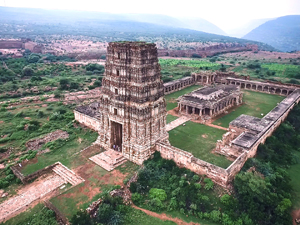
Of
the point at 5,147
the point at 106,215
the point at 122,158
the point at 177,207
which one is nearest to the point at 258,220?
the point at 177,207

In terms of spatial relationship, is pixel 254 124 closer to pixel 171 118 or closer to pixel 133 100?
pixel 171 118

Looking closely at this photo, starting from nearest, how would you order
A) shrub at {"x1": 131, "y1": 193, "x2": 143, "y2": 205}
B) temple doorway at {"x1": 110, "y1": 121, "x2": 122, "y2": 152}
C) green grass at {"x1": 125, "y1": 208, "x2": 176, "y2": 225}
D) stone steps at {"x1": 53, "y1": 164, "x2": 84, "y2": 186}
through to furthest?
green grass at {"x1": 125, "y1": 208, "x2": 176, "y2": 225}
shrub at {"x1": 131, "y1": 193, "x2": 143, "y2": 205}
stone steps at {"x1": 53, "y1": 164, "x2": 84, "y2": 186}
temple doorway at {"x1": 110, "y1": 121, "x2": 122, "y2": 152}

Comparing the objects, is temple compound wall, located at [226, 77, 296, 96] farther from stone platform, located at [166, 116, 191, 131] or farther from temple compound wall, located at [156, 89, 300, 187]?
stone platform, located at [166, 116, 191, 131]

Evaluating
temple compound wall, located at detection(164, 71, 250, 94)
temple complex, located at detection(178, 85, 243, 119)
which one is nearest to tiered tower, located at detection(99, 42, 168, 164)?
temple complex, located at detection(178, 85, 243, 119)

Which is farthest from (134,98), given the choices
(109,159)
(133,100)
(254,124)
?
(254,124)

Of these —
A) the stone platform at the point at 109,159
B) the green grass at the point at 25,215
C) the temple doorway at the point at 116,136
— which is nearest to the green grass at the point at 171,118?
the temple doorway at the point at 116,136
